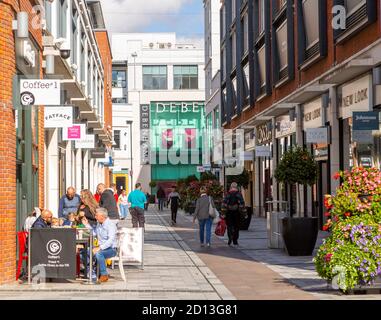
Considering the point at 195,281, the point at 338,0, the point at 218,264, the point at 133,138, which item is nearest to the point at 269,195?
the point at 338,0

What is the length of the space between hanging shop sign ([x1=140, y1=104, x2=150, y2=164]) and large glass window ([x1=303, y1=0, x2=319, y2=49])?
55246mm

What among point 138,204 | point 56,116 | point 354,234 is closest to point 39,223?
point 56,116

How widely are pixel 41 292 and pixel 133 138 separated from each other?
73089mm

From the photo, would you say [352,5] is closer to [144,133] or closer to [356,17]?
[356,17]

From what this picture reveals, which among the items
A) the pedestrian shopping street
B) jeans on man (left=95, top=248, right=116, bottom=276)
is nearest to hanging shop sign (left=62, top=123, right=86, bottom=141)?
the pedestrian shopping street

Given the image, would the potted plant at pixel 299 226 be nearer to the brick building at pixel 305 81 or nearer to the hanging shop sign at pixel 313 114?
the brick building at pixel 305 81

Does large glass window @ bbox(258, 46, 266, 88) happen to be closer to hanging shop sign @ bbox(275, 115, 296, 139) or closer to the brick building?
the brick building

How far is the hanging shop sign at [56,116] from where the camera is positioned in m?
19.0

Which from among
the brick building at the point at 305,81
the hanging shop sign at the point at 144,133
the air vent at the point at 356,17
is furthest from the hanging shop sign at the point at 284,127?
the hanging shop sign at the point at 144,133

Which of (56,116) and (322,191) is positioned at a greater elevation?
(56,116)

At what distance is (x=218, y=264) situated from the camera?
17781mm

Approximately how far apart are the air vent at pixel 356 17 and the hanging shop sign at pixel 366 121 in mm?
2774

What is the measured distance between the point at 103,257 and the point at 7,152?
2.51 metres

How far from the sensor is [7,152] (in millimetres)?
13992
